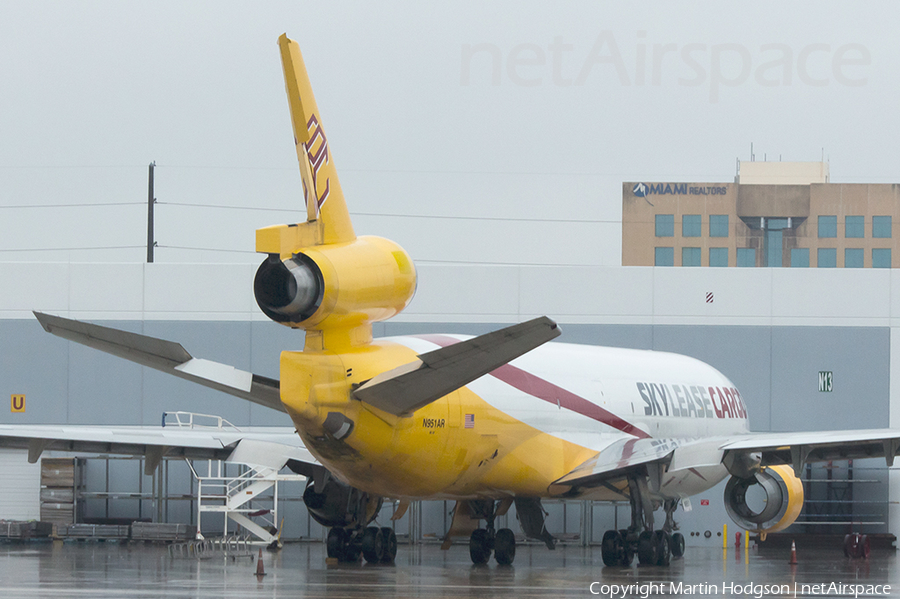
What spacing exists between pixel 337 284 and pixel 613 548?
29.5 ft

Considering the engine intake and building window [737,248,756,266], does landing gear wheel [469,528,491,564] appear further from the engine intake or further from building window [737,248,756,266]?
building window [737,248,756,266]

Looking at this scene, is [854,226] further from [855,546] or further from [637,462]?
[637,462]

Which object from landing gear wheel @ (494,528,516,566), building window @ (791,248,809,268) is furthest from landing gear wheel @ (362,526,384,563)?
building window @ (791,248,809,268)

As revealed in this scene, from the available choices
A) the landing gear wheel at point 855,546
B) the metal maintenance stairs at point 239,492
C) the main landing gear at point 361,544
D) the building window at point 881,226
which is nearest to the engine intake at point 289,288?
the main landing gear at point 361,544

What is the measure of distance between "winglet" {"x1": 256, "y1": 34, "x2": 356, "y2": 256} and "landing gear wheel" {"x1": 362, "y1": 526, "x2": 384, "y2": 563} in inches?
306

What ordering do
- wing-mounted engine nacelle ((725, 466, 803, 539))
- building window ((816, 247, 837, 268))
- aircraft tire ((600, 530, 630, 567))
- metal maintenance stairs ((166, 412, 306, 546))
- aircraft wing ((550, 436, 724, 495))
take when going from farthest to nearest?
building window ((816, 247, 837, 268)) < metal maintenance stairs ((166, 412, 306, 546)) < wing-mounted engine nacelle ((725, 466, 803, 539)) < aircraft tire ((600, 530, 630, 567)) < aircraft wing ((550, 436, 724, 495))

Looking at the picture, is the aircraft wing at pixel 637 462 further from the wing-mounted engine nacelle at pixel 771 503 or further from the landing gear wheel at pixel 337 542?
the landing gear wheel at pixel 337 542

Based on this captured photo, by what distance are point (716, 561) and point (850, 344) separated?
9.78m

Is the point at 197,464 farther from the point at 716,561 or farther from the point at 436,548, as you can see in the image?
the point at 716,561

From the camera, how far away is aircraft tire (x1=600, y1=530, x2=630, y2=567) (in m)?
21.5

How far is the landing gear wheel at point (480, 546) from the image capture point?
22547 millimetres

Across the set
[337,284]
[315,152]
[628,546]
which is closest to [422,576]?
[628,546]

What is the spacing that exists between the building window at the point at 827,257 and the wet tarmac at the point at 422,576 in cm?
7086

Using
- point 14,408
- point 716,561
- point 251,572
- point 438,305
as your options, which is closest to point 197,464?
point 14,408
